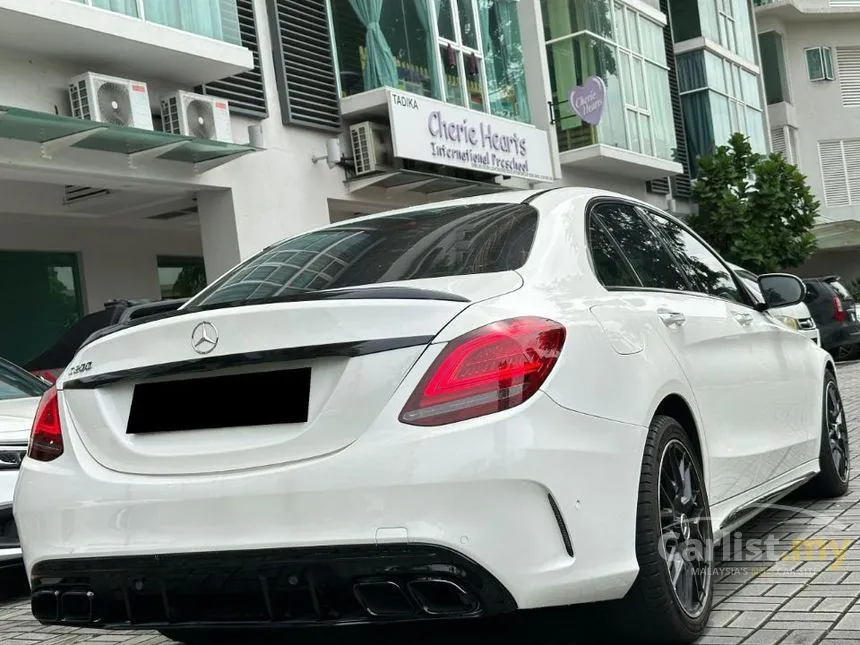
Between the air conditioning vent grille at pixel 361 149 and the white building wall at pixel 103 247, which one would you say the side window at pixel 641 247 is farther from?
the white building wall at pixel 103 247

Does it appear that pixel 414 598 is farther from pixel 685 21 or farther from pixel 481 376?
pixel 685 21

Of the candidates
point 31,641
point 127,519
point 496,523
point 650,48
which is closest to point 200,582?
point 127,519

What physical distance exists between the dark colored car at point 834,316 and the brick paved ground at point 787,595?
12576 millimetres

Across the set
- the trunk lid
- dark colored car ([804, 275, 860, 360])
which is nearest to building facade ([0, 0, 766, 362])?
dark colored car ([804, 275, 860, 360])

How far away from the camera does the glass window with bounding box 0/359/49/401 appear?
673cm

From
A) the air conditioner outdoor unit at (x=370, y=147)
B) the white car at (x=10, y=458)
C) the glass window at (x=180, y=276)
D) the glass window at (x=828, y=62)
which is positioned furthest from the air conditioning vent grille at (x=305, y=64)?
the glass window at (x=828, y=62)

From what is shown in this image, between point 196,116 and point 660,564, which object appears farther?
point 196,116

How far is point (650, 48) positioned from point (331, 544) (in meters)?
22.6

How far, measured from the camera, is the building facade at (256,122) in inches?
442

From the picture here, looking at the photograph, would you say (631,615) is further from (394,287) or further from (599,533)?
(394,287)

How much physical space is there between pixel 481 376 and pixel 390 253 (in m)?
0.96

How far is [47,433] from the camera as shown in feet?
11.1

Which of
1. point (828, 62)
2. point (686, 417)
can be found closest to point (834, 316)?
point (686, 417)

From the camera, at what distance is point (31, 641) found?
4430 millimetres
